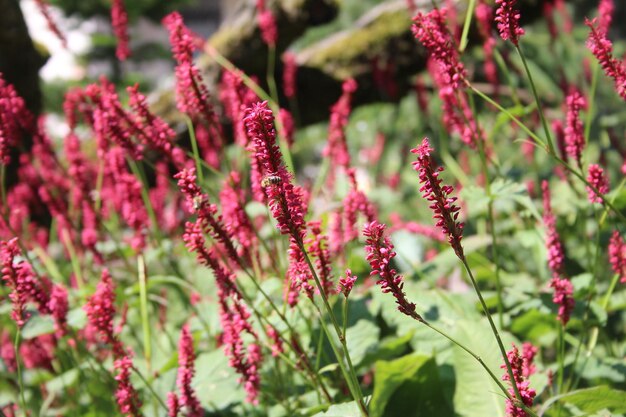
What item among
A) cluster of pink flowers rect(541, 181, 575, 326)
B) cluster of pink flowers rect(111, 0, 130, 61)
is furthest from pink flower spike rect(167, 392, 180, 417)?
cluster of pink flowers rect(111, 0, 130, 61)

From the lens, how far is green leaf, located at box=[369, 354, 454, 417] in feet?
5.87

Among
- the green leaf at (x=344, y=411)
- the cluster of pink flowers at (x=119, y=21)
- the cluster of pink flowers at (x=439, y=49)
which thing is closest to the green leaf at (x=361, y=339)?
the green leaf at (x=344, y=411)

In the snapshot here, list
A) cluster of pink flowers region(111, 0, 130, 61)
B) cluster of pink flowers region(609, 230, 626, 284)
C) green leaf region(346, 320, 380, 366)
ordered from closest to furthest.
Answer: cluster of pink flowers region(609, 230, 626, 284)
green leaf region(346, 320, 380, 366)
cluster of pink flowers region(111, 0, 130, 61)

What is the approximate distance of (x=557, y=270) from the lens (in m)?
1.76

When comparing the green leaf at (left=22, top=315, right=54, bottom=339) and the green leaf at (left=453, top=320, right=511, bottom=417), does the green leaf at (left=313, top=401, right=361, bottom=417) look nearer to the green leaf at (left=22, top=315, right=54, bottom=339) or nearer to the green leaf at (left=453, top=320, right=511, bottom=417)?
the green leaf at (left=453, top=320, right=511, bottom=417)

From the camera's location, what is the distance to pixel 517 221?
3285 millimetres

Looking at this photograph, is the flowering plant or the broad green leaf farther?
the broad green leaf

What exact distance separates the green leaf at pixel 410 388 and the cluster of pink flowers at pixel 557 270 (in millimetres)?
392

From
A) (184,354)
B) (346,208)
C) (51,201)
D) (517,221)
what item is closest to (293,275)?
(184,354)

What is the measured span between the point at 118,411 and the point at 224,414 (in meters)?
0.32

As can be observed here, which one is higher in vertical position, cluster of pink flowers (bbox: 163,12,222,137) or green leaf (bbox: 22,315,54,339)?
cluster of pink flowers (bbox: 163,12,222,137)

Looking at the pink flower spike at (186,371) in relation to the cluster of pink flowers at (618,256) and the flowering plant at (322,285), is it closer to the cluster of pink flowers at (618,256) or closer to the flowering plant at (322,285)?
the flowering plant at (322,285)

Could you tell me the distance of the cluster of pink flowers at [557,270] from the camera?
1.53 m

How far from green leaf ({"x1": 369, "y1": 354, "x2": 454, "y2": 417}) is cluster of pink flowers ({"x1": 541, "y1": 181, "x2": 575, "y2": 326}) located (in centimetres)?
39
